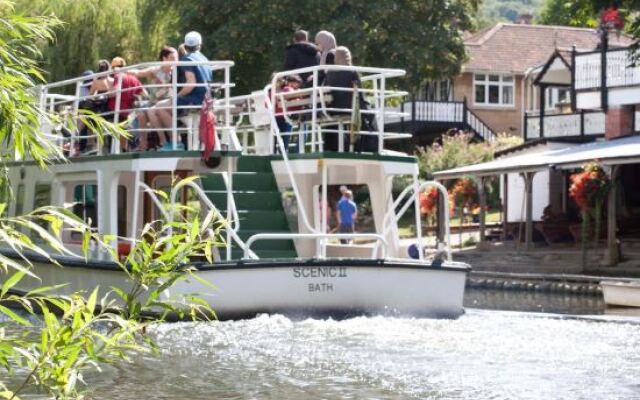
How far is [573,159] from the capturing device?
32.0 metres

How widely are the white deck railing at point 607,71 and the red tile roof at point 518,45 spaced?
19.8m

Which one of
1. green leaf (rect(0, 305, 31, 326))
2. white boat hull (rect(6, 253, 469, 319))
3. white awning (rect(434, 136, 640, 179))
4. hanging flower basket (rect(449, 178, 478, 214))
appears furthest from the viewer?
hanging flower basket (rect(449, 178, 478, 214))

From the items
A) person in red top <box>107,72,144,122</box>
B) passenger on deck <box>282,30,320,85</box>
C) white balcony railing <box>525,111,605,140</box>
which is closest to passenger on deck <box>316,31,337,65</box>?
passenger on deck <box>282,30,320,85</box>

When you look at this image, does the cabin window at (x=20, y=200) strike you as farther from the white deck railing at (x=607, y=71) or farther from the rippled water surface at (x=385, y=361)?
the white deck railing at (x=607, y=71)

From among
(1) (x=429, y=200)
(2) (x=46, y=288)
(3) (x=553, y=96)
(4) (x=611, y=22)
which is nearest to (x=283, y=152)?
(2) (x=46, y=288)

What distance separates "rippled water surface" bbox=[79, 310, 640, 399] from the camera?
11648 mm

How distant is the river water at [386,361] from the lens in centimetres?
1166

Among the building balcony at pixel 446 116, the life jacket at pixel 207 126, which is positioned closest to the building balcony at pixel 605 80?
the building balcony at pixel 446 116

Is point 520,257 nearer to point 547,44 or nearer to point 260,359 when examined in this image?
point 260,359

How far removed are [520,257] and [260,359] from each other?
795 inches

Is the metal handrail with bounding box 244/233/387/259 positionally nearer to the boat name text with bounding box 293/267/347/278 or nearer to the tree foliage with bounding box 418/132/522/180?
the boat name text with bounding box 293/267/347/278

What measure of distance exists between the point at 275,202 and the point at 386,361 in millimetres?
5570

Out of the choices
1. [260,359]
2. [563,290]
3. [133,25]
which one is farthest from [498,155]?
[260,359]

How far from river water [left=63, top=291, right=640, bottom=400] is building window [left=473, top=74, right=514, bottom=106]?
43663 millimetres
